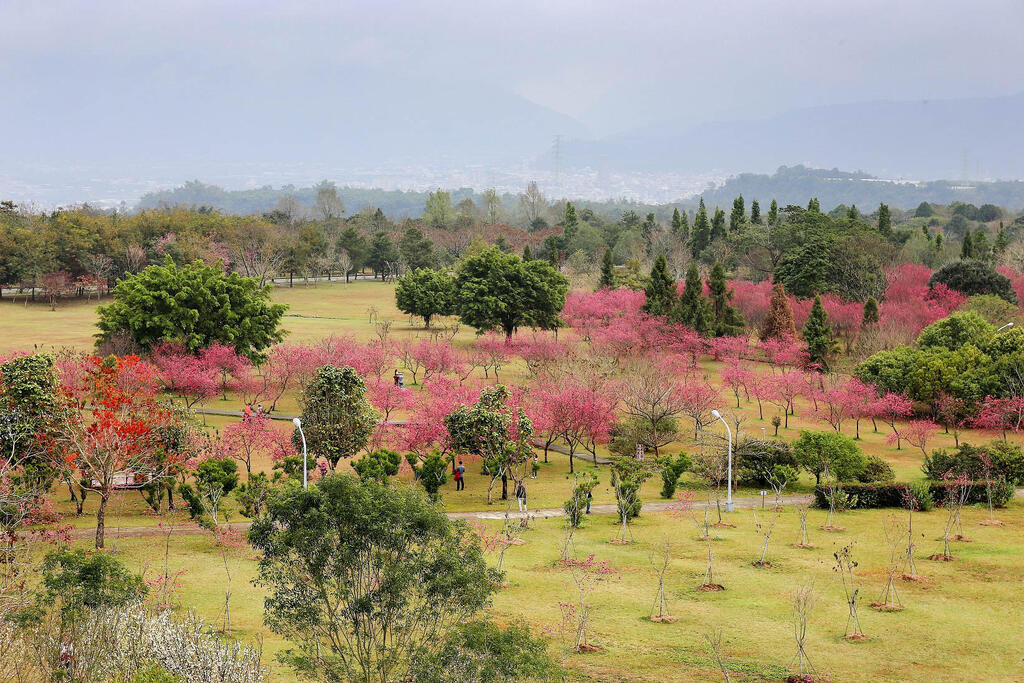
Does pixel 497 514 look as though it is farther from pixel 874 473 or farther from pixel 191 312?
pixel 191 312

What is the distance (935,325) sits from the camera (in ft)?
171

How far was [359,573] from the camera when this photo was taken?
1504 centimetres

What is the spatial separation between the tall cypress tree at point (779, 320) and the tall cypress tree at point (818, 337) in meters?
7.00

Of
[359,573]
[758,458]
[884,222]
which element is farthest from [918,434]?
[884,222]

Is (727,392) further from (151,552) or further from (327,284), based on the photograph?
(327,284)

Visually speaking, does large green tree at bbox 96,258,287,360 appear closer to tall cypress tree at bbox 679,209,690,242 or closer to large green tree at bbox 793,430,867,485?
large green tree at bbox 793,430,867,485

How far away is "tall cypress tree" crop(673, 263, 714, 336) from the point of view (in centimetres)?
6750

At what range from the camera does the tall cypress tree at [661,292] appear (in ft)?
226

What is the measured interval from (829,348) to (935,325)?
9.02 meters

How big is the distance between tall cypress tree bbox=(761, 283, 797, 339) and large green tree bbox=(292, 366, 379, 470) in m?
41.9

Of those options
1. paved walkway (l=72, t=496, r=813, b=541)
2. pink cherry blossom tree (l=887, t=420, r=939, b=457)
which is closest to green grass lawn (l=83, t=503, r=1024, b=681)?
paved walkway (l=72, t=496, r=813, b=541)

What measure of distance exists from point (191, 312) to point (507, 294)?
2409cm

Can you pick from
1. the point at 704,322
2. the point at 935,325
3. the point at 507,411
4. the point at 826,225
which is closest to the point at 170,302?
the point at 507,411

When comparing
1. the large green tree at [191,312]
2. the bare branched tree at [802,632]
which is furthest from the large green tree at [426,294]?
the bare branched tree at [802,632]
